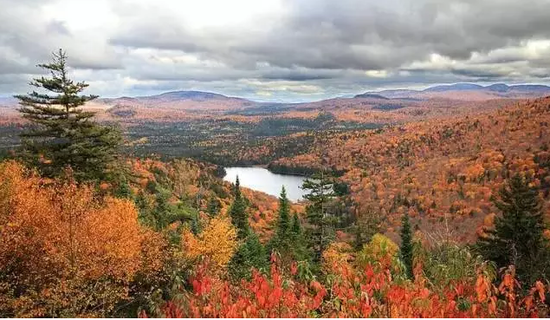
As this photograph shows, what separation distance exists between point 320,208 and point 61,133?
25.7m

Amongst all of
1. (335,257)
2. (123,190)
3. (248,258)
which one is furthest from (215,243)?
(335,257)

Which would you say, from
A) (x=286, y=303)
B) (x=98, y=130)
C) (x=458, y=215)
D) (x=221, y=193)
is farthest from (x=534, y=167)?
(x=286, y=303)

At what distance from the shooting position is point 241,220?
61438mm

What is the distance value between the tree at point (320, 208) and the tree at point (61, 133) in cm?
2047

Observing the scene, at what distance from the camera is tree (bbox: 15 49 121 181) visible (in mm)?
34031

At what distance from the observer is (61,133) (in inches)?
1350

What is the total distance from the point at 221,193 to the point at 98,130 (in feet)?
351

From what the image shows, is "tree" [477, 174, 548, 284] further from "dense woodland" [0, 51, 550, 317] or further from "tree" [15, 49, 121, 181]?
"tree" [15, 49, 121, 181]

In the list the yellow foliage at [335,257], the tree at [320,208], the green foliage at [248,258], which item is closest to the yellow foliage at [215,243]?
the green foliage at [248,258]

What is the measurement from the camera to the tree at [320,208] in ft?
146

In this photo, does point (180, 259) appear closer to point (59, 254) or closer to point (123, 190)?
point (59, 254)

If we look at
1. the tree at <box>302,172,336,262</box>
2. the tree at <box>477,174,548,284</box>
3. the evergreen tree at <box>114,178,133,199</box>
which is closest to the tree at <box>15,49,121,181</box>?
the evergreen tree at <box>114,178,133,199</box>

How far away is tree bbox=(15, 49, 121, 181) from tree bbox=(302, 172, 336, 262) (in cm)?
2047

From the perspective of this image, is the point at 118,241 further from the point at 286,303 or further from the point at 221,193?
the point at 221,193
